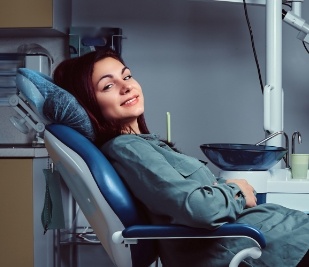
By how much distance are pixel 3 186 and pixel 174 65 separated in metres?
1.10

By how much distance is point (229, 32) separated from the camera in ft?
10.1

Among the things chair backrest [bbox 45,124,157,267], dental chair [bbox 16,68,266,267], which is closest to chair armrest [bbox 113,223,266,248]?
dental chair [bbox 16,68,266,267]

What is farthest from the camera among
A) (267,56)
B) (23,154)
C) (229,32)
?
(229,32)

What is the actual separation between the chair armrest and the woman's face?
1.38 ft

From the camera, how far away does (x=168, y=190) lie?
54.2 inches

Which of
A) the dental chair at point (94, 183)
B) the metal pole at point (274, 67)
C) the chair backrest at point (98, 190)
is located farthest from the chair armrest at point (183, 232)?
the metal pole at point (274, 67)

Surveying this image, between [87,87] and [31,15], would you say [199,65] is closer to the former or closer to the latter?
[31,15]

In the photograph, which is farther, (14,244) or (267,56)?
(14,244)

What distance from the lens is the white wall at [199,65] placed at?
3.06 m

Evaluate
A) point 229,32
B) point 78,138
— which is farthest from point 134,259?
point 229,32

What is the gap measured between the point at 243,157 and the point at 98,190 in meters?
0.69

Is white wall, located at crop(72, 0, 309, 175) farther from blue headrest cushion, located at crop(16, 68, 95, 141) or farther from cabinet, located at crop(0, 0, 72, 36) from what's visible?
blue headrest cushion, located at crop(16, 68, 95, 141)

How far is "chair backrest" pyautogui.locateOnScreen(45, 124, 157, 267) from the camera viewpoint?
1451mm

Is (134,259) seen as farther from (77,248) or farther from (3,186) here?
(77,248)
